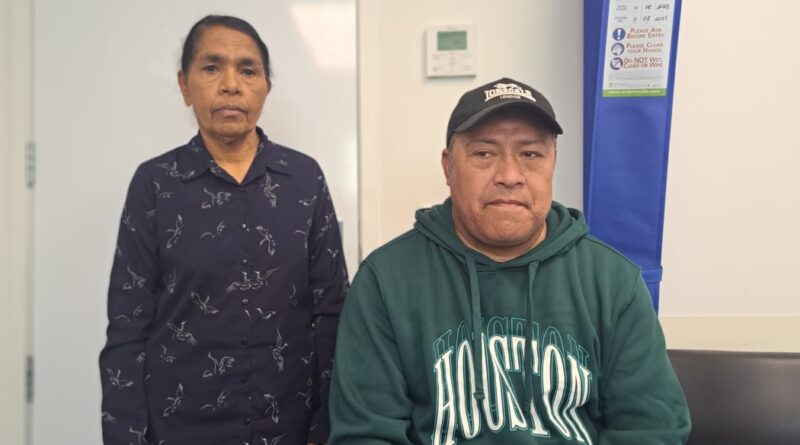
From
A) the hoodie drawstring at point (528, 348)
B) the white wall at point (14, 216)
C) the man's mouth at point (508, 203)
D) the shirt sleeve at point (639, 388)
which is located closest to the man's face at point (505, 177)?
the man's mouth at point (508, 203)

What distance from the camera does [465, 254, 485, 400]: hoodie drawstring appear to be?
105 centimetres

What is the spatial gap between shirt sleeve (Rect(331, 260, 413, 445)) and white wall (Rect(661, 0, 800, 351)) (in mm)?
1002

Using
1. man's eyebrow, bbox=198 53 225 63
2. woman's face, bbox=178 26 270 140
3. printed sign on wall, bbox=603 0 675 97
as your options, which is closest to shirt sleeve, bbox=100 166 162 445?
woman's face, bbox=178 26 270 140

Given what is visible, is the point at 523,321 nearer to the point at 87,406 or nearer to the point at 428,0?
the point at 428,0

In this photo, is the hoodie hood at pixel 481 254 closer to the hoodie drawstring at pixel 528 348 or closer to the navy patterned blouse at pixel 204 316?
the hoodie drawstring at pixel 528 348

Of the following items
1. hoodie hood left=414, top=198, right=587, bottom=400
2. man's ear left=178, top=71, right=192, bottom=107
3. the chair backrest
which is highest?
man's ear left=178, top=71, right=192, bottom=107

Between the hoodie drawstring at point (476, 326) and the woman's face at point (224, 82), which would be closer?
the hoodie drawstring at point (476, 326)

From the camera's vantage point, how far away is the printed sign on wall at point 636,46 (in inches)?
57.0

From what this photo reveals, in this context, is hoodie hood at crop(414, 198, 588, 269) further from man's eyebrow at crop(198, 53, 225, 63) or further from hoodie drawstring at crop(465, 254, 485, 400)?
man's eyebrow at crop(198, 53, 225, 63)

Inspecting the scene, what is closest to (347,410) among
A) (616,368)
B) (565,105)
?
(616,368)

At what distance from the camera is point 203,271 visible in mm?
1210

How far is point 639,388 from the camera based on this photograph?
40.6 inches

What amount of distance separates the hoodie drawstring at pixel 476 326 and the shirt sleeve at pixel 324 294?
1.23 ft

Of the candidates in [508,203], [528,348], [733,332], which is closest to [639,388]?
[528,348]
